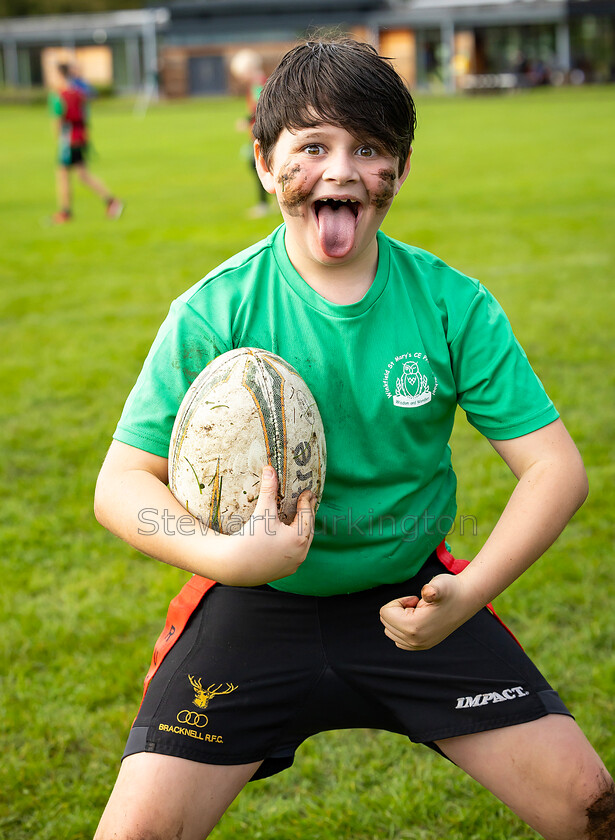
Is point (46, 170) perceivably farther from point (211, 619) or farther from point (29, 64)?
point (29, 64)

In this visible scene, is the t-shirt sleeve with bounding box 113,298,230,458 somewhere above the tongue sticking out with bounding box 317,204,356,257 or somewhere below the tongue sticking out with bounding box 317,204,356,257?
below

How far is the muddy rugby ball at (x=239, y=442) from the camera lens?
189 centimetres

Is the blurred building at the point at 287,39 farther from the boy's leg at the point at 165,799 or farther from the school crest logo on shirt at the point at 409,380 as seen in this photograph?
the boy's leg at the point at 165,799

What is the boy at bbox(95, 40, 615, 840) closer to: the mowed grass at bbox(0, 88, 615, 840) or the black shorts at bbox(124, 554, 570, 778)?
the black shorts at bbox(124, 554, 570, 778)

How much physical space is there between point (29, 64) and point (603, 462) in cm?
6155

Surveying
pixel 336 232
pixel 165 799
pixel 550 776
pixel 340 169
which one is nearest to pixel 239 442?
pixel 336 232

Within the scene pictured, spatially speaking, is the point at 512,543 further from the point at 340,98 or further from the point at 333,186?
the point at 340,98

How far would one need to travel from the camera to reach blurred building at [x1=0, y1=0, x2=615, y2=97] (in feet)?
167

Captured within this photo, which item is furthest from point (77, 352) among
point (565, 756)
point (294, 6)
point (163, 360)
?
point (294, 6)

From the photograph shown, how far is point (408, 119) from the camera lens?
2.10 metres

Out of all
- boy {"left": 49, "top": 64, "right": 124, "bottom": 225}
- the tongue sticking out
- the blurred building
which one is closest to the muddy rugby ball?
the tongue sticking out

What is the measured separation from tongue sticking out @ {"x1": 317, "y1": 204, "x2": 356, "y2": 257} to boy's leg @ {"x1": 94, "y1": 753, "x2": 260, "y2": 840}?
3.68 ft

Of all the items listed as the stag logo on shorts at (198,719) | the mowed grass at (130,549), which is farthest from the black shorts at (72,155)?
the stag logo on shorts at (198,719)

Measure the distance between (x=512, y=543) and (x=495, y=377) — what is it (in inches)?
15.5
